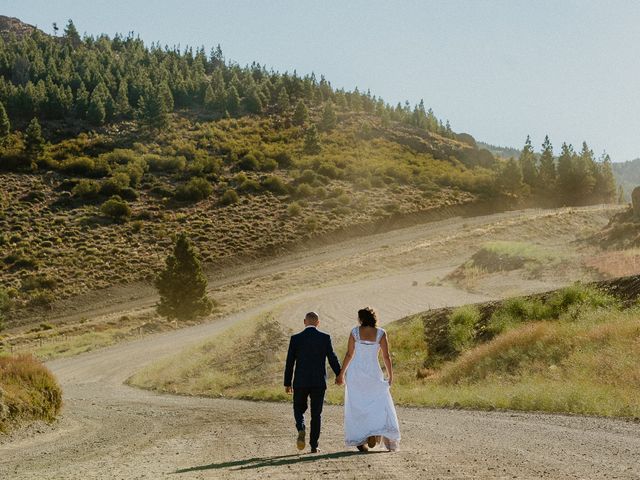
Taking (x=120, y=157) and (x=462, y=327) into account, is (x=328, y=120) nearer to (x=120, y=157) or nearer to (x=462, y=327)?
(x=120, y=157)

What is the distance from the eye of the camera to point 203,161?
116 m

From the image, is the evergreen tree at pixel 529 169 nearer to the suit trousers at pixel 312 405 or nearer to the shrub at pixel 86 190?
the shrub at pixel 86 190

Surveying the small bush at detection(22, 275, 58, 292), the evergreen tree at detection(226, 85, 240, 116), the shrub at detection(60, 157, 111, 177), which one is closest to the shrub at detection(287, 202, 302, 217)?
the shrub at detection(60, 157, 111, 177)

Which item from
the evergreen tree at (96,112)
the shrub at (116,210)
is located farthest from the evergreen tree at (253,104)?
the shrub at (116,210)

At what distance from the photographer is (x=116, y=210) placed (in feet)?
302

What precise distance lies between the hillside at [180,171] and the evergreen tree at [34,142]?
0.81ft

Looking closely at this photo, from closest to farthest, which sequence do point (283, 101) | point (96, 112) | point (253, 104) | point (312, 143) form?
point (96, 112) → point (312, 143) → point (253, 104) → point (283, 101)

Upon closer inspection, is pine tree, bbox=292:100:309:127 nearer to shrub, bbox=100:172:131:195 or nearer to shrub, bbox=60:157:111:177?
shrub, bbox=60:157:111:177

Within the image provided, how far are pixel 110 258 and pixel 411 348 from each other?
5924cm

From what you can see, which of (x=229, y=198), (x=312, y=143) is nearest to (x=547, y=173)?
(x=312, y=143)

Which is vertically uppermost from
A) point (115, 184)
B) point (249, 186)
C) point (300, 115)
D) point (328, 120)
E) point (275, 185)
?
point (300, 115)

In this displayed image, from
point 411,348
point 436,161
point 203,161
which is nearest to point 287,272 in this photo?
point 411,348

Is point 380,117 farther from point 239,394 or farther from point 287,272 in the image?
point 239,394

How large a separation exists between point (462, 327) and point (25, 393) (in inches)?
608
